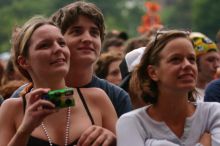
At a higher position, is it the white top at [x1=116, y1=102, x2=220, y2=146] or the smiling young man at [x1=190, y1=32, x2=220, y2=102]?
the white top at [x1=116, y1=102, x2=220, y2=146]

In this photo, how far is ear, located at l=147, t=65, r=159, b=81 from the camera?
4.58m

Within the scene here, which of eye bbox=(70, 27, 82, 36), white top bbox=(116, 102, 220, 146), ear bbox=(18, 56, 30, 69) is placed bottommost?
white top bbox=(116, 102, 220, 146)

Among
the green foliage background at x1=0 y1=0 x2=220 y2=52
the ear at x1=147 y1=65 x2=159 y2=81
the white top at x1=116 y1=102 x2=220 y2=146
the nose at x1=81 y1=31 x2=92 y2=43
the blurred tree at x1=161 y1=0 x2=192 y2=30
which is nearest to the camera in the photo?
the white top at x1=116 y1=102 x2=220 y2=146

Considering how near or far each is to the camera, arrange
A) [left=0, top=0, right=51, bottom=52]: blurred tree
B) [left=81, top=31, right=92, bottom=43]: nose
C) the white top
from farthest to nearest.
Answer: [left=0, top=0, right=51, bottom=52]: blurred tree, [left=81, top=31, right=92, bottom=43]: nose, the white top

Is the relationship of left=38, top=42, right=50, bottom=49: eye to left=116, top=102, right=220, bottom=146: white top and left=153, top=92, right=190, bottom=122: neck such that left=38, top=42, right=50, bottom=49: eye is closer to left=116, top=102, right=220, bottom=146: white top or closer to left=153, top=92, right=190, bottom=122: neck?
left=116, top=102, right=220, bottom=146: white top

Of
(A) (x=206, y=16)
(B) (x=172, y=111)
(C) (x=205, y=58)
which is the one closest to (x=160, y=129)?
(B) (x=172, y=111)

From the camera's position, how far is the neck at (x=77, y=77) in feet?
16.7

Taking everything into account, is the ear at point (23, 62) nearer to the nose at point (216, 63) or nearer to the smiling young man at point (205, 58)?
the smiling young man at point (205, 58)

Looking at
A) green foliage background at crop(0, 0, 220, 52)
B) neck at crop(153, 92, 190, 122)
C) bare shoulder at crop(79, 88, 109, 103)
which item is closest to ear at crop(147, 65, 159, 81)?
neck at crop(153, 92, 190, 122)

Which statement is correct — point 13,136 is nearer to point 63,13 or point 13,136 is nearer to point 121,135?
point 121,135

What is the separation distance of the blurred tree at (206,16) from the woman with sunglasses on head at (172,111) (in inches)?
2489

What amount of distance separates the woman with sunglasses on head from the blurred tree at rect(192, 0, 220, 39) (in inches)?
2489

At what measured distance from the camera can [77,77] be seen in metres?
5.12

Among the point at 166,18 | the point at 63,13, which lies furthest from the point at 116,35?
the point at 166,18
